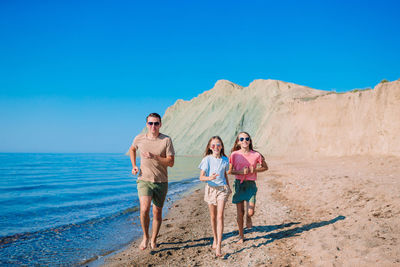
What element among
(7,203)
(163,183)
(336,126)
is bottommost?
(7,203)

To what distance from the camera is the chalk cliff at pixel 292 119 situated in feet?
58.5

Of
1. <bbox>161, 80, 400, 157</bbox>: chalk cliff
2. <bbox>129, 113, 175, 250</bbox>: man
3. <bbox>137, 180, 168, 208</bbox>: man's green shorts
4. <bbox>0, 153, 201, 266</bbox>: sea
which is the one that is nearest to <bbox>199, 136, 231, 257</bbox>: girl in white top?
<bbox>129, 113, 175, 250</bbox>: man

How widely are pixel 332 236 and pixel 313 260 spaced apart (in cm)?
86

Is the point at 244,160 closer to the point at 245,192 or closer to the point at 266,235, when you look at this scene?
the point at 245,192

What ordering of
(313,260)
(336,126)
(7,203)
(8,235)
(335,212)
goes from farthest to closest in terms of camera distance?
(336,126) < (7,203) < (8,235) < (335,212) < (313,260)

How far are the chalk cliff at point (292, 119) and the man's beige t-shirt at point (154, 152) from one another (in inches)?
604

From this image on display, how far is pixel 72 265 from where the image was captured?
4.29 metres

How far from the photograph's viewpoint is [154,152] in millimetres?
4191

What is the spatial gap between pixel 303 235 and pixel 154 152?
8.84 feet

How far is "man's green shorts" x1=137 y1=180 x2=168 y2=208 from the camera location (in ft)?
13.8

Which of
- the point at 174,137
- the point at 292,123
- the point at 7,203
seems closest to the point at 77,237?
Answer: the point at 7,203

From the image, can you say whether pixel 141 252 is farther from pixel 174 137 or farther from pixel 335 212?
pixel 174 137

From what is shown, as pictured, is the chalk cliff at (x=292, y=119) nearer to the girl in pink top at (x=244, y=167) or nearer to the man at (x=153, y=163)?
the girl in pink top at (x=244, y=167)

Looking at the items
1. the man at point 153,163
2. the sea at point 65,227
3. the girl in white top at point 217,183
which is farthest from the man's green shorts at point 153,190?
the sea at point 65,227
